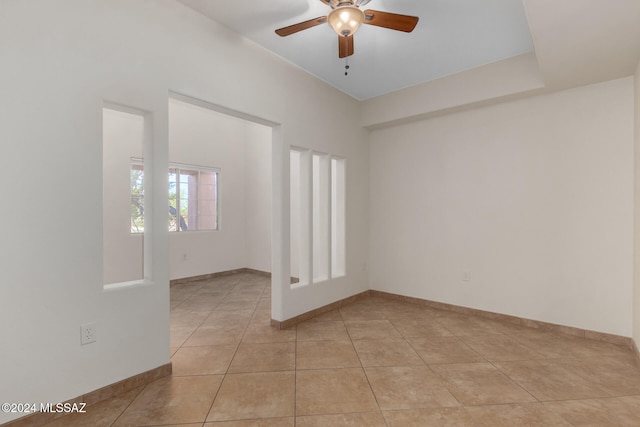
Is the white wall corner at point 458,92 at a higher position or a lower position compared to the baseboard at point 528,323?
higher

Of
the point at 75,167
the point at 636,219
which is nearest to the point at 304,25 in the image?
the point at 75,167

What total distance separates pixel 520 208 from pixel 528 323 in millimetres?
1289

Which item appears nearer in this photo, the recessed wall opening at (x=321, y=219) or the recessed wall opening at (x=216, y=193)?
the recessed wall opening at (x=321, y=219)

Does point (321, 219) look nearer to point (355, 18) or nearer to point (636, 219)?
point (355, 18)

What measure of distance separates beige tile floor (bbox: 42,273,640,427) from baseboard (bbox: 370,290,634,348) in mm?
85

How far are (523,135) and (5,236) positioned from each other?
177 inches

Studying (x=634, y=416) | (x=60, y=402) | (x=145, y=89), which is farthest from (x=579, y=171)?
(x=60, y=402)

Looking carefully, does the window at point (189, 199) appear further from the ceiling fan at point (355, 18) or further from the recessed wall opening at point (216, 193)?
the ceiling fan at point (355, 18)

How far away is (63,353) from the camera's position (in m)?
1.82

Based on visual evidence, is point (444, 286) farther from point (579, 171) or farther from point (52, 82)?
point (52, 82)

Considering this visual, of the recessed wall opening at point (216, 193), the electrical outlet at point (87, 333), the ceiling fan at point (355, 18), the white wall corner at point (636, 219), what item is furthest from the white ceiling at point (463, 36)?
the recessed wall opening at point (216, 193)

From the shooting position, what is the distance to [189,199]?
19.6 feet

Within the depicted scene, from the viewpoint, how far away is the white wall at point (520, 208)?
2922 millimetres

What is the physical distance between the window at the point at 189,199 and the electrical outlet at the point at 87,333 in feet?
11.9
